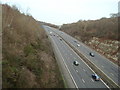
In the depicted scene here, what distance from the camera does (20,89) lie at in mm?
25453

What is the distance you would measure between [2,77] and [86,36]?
76.0 meters

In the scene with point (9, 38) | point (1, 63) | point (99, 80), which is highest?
point (9, 38)

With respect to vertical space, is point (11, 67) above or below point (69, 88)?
above

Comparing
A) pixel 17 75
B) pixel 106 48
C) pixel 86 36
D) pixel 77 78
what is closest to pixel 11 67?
pixel 17 75

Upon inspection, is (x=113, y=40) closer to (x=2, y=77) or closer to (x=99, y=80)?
(x=99, y=80)

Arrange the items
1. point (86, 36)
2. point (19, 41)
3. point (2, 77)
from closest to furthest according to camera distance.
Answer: point (2, 77) → point (19, 41) → point (86, 36)

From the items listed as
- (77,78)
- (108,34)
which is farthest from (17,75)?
(108,34)

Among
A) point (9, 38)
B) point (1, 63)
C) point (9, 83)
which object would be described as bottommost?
point (9, 83)

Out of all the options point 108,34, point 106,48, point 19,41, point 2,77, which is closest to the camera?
point 2,77

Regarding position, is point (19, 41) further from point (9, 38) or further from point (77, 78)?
point (77, 78)

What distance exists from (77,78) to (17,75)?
1575cm

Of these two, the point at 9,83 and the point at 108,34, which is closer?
the point at 9,83

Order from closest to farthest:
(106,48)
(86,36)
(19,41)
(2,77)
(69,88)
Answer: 1. (2,77)
2. (69,88)
3. (19,41)
4. (106,48)
5. (86,36)

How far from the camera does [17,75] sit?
26.2m
